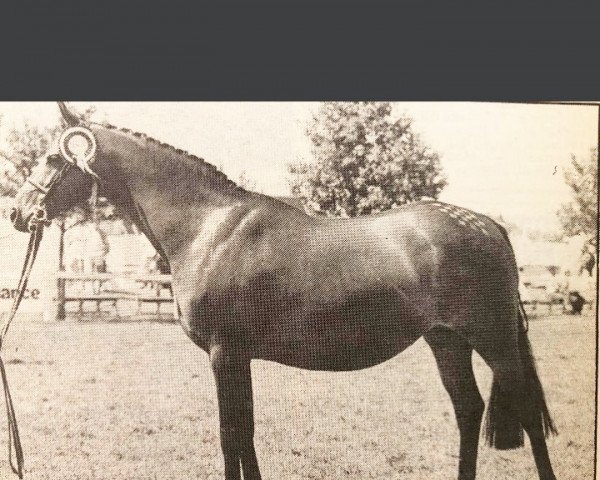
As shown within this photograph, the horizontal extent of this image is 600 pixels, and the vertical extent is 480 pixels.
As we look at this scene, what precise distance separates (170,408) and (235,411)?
246 millimetres

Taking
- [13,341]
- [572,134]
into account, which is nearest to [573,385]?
[572,134]

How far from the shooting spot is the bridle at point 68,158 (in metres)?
2.84

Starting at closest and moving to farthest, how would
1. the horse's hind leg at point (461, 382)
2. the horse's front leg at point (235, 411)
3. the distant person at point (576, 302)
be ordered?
the horse's front leg at point (235, 411) → the horse's hind leg at point (461, 382) → the distant person at point (576, 302)

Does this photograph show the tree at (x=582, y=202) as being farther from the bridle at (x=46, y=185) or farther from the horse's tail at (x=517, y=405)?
the bridle at (x=46, y=185)

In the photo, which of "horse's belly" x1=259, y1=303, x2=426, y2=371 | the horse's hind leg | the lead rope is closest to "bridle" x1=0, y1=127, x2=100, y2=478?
the lead rope

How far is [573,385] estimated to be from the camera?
312cm

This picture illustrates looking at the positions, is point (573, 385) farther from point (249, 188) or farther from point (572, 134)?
point (249, 188)

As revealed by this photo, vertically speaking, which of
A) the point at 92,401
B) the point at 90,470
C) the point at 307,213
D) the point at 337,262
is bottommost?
the point at 90,470

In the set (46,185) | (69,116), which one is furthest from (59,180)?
(69,116)

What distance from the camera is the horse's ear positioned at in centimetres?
286

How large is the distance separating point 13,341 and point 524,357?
1.98 m

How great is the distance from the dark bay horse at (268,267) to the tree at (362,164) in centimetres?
Answer: 7

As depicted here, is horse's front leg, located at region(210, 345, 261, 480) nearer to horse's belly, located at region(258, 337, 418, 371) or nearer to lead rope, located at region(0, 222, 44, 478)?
horse's belly, located at region(258, 337, 418, 371)

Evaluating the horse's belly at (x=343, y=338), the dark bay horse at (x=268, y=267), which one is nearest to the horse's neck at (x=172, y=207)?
the dark bay horse at (x=268, y=267)
